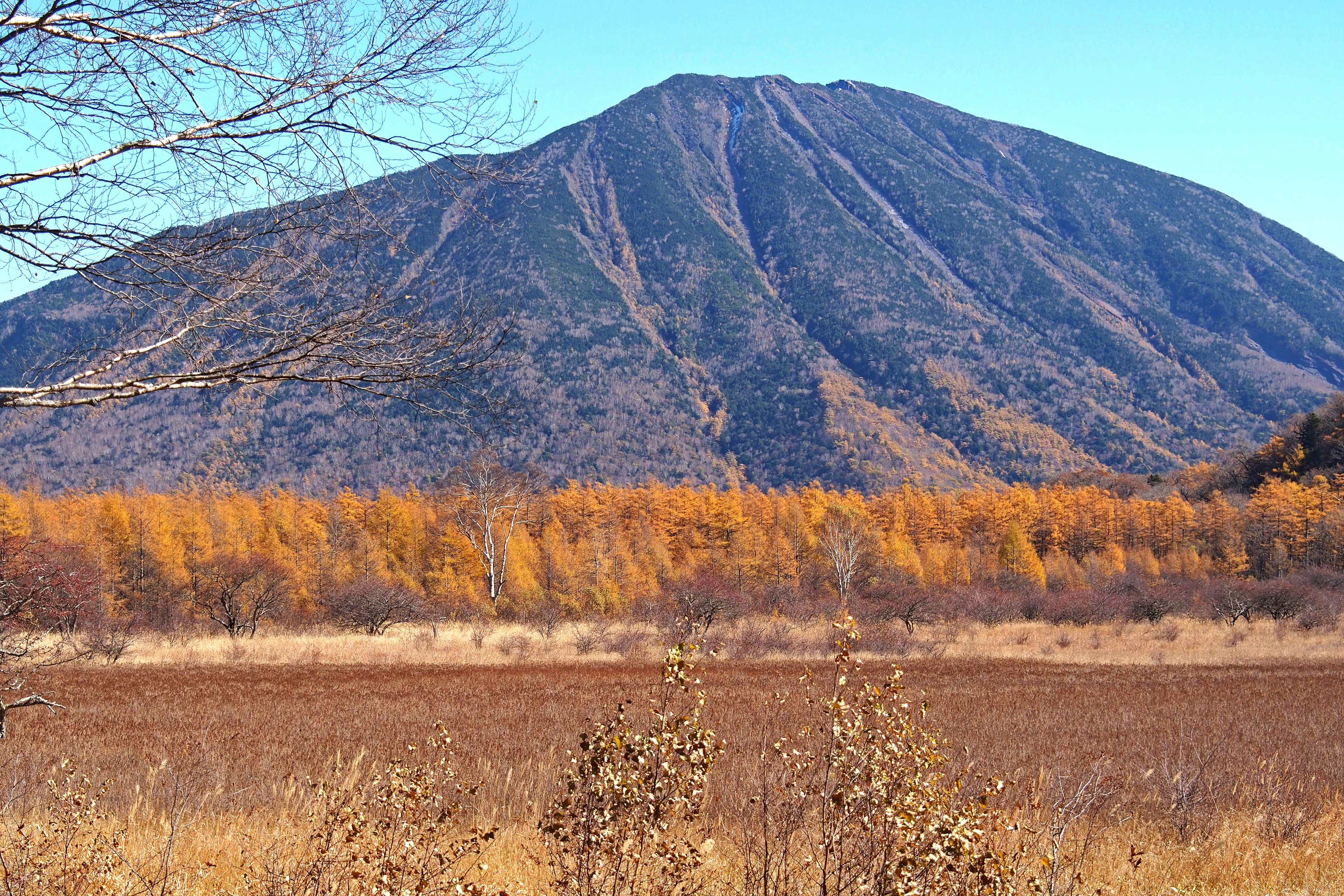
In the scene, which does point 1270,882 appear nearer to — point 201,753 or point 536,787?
point 536,787

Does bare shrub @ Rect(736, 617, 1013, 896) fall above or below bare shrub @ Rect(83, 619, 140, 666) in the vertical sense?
above

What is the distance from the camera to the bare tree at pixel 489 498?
122 ft

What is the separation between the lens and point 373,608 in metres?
36.4

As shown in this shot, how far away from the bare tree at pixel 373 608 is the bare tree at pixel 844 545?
19652 mm

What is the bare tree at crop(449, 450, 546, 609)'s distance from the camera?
37.1 m

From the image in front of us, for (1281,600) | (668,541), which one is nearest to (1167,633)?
(1281,600)

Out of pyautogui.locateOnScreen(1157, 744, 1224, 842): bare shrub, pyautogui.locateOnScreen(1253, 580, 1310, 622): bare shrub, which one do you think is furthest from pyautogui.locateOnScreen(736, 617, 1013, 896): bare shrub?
pyautogui.locateOnScreen(1253, 580, 1310, 622): bare shrub

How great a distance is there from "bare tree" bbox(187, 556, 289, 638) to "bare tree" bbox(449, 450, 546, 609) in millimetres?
8942

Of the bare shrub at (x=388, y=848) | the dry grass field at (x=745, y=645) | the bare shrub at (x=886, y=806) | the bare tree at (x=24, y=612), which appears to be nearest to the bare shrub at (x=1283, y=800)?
the bare shrub at (x=886, y=806)

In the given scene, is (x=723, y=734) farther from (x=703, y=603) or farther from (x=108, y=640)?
(x=108, y=640)

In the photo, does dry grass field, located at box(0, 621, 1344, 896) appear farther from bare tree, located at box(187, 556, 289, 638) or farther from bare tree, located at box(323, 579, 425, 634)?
bare tree, located at box(323, 579, 425, 634)

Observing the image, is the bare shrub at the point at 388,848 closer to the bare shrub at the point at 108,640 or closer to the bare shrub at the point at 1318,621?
the bare shrub at the point at 108,640

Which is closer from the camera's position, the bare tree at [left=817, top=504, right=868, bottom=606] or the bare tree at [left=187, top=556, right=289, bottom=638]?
the bare tree at [left=187, top=556, right=289, bottom=638]

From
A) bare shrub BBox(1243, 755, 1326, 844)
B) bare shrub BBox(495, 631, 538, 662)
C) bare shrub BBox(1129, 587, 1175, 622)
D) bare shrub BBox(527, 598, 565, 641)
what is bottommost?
bare shrub BBox(1129, 587, 1175, 622)
